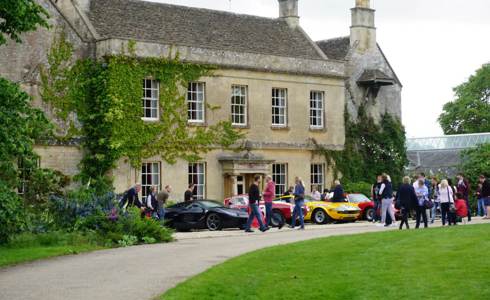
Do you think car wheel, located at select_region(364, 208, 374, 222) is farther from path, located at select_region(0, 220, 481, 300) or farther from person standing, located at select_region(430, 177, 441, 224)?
path, located at select_region(0, 220, 481, 300)

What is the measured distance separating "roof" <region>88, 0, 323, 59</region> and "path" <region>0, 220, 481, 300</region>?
17492mm

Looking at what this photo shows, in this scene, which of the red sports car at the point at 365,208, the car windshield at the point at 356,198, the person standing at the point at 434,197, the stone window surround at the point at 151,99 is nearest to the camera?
the person standing at the point at 434,197

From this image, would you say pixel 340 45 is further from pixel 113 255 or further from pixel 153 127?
A: pixel 113 255

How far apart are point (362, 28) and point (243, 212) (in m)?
21.6

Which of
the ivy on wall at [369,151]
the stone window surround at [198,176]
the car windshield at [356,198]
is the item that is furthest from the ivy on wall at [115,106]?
the ivy on wall at [369,151]

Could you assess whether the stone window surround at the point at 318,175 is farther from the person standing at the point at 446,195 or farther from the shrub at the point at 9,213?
the shrub at the point at 9,213

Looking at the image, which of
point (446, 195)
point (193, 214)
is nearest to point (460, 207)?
point (446, 195)

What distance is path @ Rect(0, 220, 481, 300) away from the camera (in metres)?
16.6

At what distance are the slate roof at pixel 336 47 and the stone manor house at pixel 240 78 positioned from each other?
0.12 metres

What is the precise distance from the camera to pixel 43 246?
2497 centimetres

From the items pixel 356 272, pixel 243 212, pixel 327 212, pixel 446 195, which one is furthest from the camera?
pixel 327 212

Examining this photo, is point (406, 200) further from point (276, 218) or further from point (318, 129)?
point (318, 129)

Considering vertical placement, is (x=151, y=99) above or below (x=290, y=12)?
below

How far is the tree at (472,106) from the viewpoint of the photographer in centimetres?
8338
